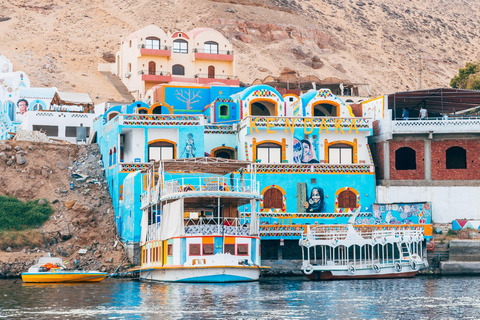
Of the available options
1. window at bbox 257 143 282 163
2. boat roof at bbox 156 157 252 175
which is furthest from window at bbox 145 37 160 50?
boat roof at bbox 156 157 252 175

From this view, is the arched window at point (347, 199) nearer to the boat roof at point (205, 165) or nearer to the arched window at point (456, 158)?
the arched window at point (456, 158)

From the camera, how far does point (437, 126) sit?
5450 centimetres

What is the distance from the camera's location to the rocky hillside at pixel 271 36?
108875 millimetres

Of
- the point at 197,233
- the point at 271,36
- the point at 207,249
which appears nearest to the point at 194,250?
the point at 207,249

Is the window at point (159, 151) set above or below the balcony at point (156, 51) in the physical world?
below

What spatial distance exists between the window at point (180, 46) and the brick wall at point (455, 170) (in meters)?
38.8

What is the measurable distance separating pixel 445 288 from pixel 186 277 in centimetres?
1320

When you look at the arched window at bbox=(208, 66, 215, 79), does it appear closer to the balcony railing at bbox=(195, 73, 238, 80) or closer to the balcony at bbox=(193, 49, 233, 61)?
the balcony railing at bbox=(195, 73, 238, 80)

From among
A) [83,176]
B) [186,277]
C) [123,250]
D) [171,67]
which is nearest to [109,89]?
[171,67]

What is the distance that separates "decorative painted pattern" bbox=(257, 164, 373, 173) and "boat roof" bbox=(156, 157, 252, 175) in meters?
5.85

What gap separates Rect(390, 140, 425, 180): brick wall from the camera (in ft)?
179

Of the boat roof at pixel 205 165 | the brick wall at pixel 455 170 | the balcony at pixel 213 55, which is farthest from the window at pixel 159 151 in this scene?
the balcony at pixel 213 55

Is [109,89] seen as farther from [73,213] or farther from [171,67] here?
[73,213]

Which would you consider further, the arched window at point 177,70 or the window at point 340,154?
the arched window at point 177,70
